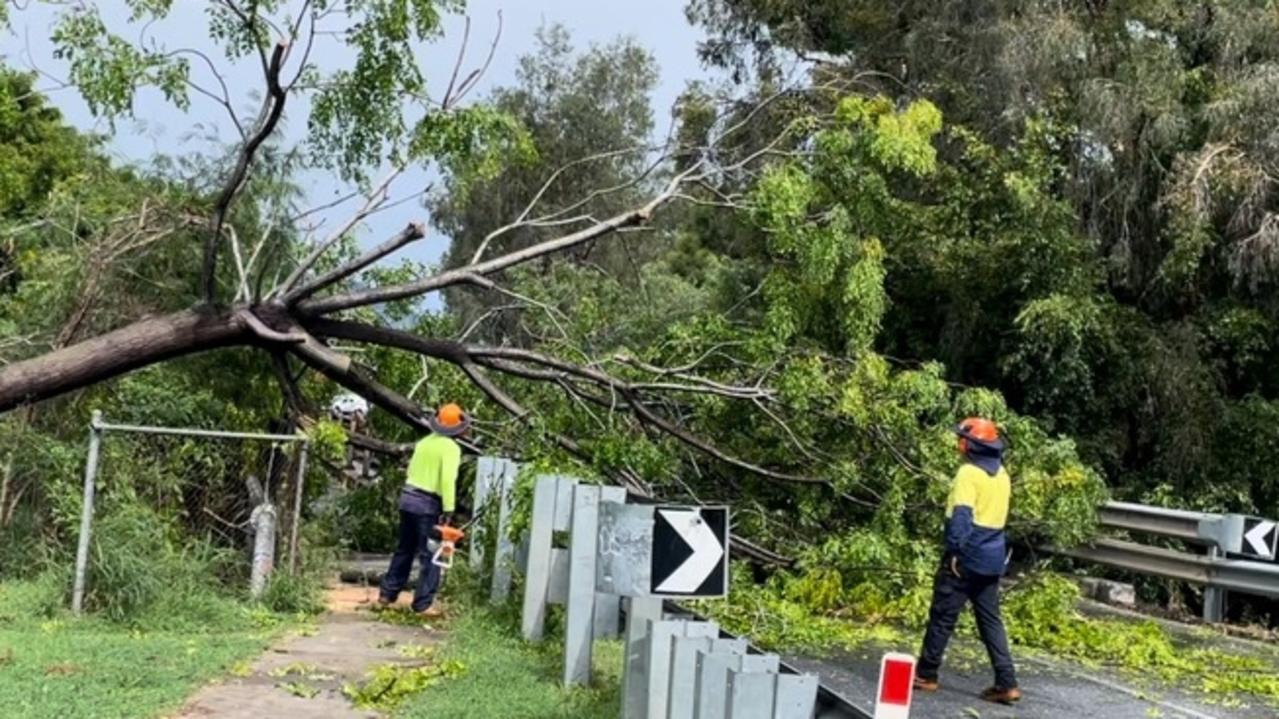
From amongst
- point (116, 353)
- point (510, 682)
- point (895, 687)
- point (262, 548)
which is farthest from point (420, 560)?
point (895, 687)

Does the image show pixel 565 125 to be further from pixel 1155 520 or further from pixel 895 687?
pixel 895 687

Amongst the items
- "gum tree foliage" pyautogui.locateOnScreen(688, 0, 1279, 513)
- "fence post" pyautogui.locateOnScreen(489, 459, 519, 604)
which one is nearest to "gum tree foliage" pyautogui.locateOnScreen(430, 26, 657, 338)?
"gum tree foliage" pyautogui.locateOnScreen(688, 0, 1279, 513)

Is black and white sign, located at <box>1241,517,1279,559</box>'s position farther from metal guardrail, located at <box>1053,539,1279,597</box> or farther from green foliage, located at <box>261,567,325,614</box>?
green foliage, located at <box>261,567,325,614</box>

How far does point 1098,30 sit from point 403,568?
1075cm

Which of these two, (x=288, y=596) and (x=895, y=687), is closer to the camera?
(x=895, y=687)

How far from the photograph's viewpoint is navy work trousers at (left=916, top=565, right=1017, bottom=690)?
765 centimetres

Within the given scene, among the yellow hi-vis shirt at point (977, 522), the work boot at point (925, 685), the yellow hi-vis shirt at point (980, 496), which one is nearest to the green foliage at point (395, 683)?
the work boot at point (925, 685)

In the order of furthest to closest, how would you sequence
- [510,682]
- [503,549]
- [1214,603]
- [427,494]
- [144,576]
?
[1214,603] → [427,494] → [503,549] → [144,576] → [510,682]

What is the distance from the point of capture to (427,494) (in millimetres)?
10250

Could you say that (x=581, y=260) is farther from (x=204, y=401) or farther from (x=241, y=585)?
(x=241, y=585)

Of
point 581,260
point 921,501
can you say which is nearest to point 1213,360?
point 921,501

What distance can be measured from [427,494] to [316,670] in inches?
106

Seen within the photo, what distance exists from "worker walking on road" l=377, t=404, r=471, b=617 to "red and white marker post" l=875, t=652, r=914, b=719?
6.53 metres

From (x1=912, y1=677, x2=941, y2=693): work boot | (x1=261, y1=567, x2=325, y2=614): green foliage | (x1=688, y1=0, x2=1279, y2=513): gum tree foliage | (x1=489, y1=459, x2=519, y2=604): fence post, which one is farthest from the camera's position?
(x1=688, y1=0, x2=1279, y2=513): gum tree foliage
